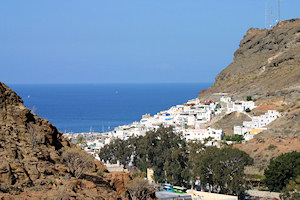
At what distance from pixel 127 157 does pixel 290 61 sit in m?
57.5

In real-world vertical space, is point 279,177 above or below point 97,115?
below

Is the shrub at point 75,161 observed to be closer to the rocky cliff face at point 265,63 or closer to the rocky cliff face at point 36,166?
the rocky cliff face at point 36,166

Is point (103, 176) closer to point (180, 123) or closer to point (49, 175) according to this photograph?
point (49, 175)

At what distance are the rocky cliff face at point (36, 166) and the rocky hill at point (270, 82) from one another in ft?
91.2

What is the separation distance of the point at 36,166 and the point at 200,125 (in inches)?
2251

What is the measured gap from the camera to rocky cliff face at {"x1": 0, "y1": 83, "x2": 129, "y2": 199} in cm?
1474

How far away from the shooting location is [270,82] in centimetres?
8850

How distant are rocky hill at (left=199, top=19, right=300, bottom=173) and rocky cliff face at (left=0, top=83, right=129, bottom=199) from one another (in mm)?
27798

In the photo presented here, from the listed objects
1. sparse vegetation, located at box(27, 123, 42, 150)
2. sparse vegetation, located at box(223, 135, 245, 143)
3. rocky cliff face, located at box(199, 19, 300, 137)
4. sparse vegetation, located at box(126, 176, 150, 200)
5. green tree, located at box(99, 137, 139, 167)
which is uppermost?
rocky cliff face, located at box(199, 19, 300, 137)

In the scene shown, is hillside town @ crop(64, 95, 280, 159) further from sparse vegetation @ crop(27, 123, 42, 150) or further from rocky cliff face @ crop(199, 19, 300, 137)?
sparse vegetation @ crop(27, 123, 42, 150)

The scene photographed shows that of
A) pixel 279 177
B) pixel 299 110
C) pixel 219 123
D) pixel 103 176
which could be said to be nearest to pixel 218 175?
pixel 279 177

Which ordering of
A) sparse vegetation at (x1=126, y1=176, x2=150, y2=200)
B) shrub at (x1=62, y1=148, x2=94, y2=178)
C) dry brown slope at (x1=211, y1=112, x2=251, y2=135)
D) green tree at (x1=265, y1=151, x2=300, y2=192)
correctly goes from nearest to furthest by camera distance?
shrub at (x1=62, y1=148, x2=94, y2=178), sparse vegetation at (x1=126, y1=176, x2=150, y2=200), green tree at (x1=265, y1=151, x2=300, y2=192), dry brown slope at (x1=211, y1=112, x2=251, y2=135)

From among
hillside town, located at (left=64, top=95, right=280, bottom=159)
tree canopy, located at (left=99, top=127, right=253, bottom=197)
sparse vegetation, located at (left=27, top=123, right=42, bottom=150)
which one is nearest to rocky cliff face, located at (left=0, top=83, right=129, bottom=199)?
sparse vegetation, located at (left=27, top=123, right=42, bottom=150)

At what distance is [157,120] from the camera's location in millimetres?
80125
